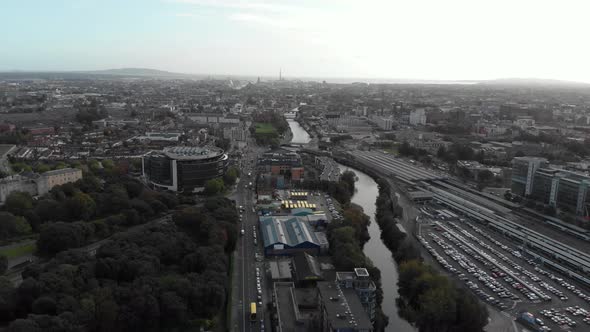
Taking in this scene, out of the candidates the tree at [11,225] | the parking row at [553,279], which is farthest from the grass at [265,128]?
the parking row at [553,279]

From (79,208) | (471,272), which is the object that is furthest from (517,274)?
(79,208)

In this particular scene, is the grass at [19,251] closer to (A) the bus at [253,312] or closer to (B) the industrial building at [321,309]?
(A) the bus at [253,312]

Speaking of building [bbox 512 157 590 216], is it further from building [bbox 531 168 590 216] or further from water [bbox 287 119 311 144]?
water [bbox 287 119 311 144]

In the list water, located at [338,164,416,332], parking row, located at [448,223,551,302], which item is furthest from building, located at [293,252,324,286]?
parking row, located at [448,223,551,302]

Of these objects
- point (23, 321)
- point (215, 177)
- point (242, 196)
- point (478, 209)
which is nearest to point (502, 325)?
point (478, 209)

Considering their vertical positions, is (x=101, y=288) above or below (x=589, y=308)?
above

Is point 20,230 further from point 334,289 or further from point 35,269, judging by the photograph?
point 334,289
